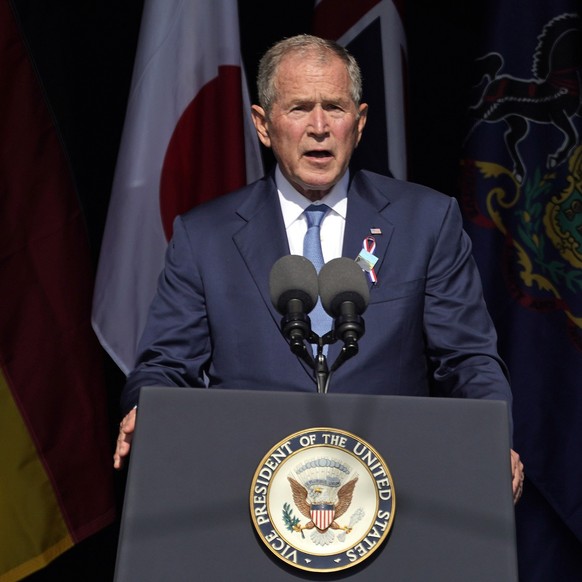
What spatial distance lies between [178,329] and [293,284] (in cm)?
79

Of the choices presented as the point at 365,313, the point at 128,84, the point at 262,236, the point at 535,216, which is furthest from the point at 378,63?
the point at 365,313

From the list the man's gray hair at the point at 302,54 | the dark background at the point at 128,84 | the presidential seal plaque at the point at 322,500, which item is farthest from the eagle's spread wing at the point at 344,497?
the dark background at the point at 128,84

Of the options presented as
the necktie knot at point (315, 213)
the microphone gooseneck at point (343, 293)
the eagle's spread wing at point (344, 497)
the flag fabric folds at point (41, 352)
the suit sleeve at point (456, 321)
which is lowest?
the flag fabric folds at point (41, 352)

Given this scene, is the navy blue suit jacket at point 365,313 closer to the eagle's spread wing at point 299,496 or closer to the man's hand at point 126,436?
the man's hand at point 126,436

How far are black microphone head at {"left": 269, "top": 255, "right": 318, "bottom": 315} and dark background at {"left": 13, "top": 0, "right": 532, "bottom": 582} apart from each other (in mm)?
2406

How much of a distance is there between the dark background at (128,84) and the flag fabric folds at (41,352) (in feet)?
1.14

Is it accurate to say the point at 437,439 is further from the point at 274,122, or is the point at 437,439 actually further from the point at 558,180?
the point at 558,180

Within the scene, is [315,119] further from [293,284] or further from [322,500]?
[322,500]

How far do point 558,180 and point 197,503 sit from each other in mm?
2414

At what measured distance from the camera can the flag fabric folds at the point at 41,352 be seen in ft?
12.0

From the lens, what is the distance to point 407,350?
2572 millimetres

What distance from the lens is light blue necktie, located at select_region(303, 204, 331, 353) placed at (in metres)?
2.62

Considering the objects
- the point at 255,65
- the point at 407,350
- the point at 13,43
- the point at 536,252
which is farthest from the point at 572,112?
the point at 13,43

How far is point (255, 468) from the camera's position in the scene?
5.78 ft
